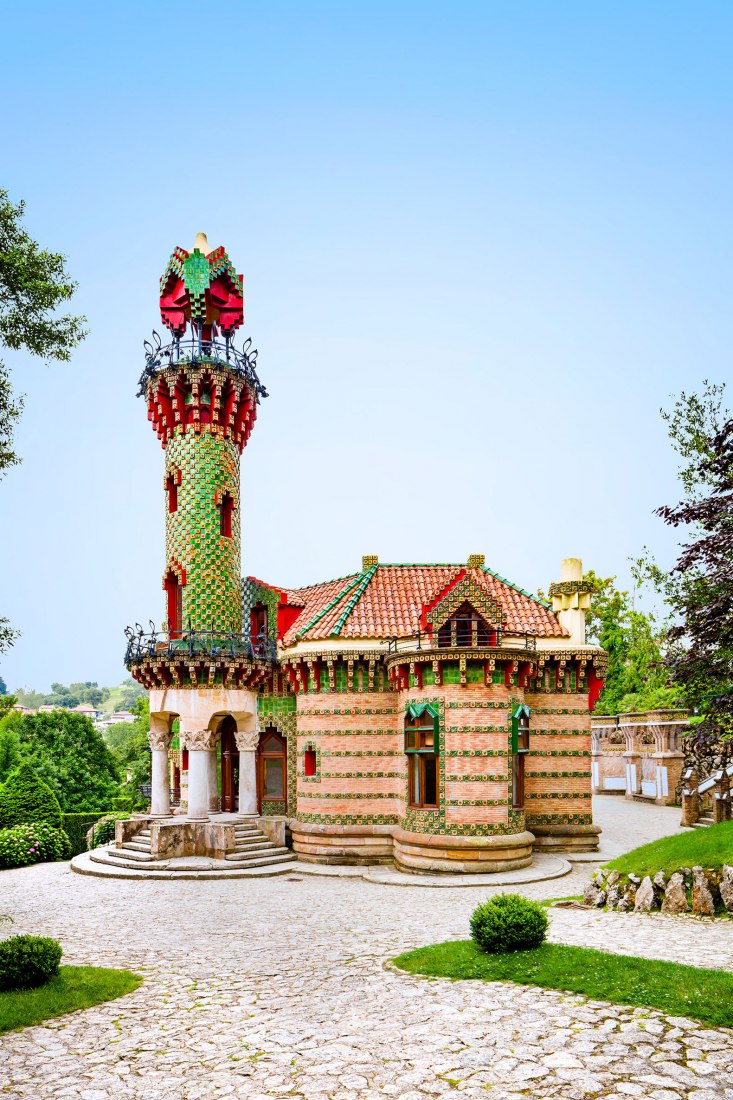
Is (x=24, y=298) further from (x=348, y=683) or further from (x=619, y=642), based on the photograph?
(x=619, y=642)

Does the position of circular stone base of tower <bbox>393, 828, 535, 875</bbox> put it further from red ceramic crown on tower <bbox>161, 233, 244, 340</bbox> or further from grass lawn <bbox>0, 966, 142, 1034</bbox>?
red ceramic crown on tower <bbox>161, 233, 244, 340</bbox>

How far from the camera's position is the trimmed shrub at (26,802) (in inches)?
1147

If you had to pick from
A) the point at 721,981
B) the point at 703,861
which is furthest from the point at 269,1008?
the point at 703,861

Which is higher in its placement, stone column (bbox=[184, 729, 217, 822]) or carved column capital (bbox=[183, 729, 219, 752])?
carved column capital (bbox=[183, 729, 219, 752])

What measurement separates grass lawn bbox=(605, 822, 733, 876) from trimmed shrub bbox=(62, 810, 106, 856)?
66.6 ft

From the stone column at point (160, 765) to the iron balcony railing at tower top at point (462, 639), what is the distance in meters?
7.67

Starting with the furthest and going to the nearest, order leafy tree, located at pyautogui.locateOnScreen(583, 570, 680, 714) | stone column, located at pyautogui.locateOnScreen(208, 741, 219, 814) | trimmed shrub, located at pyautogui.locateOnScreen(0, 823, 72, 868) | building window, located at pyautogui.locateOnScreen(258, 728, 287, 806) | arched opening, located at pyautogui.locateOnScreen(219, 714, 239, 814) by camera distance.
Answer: leafy tree, located at pyautogui.locateOnScreen(583, 570, 680, 714)
arched opening, located at pyautogui.locateOnScreen(219, 714, 239, 814)
stone column, located at pyautogui.locateOnScreen(208, 741, 219, 814)
building window, located at pyautogui.locateOnScreen(258, 728, 287, 806)
trimmed shrub, located at pyautogui.locateOnScreen(0, 823, 72, 868)

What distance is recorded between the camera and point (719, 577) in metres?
15.5

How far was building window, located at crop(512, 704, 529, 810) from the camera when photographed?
23469mm

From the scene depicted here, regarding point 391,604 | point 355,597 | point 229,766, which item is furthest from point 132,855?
point 391,604

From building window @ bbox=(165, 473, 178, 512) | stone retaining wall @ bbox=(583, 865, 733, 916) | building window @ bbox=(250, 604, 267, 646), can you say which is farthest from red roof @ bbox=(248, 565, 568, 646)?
stone retaining wall @ bbox=(583, 865, 733, 916)

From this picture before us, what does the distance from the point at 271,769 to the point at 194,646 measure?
4.74 meters

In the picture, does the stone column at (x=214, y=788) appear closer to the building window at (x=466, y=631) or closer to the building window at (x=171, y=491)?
the building window at (x=171, y=491)

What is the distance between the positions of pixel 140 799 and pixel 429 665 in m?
20.9
